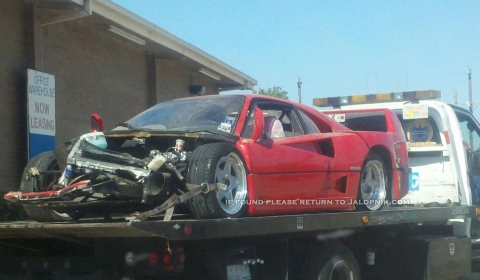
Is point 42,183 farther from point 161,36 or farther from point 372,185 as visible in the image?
point 161,36

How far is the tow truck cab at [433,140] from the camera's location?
9.12m

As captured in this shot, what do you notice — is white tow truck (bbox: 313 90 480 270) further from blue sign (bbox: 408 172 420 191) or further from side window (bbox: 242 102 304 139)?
side window (bbox: 242 102 304 139)

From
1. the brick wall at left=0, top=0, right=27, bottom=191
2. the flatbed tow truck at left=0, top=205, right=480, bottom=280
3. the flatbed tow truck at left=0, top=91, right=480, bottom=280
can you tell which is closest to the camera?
the flatbed tow truck at left=0, top=205, right=480, bottom=280

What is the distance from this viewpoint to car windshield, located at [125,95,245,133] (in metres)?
6.13

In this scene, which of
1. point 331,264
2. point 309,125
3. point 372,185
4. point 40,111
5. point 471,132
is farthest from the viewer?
point 40,111

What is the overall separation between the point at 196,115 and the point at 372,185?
89.0 inches

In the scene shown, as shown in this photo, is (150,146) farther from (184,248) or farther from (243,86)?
(243,86)

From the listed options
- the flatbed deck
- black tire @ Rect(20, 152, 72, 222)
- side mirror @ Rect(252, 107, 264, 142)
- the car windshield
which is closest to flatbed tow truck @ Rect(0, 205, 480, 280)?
the flatbed deck

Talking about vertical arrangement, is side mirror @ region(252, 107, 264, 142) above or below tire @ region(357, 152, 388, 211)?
above

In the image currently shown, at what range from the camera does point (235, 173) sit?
5.57 metres

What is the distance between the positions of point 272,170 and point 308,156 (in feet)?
1.96

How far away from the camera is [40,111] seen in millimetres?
12266

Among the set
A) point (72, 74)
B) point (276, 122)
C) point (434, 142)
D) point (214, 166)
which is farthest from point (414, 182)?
point (72, 74)

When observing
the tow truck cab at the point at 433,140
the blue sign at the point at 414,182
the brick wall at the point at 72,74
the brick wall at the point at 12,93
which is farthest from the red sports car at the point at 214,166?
the brick wall at the point at 72,74
